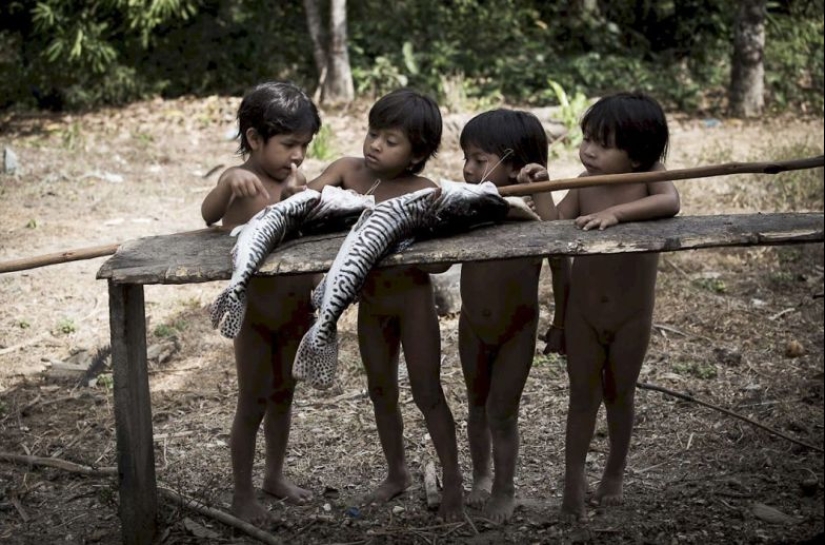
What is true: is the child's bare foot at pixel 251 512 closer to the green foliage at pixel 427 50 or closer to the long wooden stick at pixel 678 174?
the long wooden stick at pixel 678 174

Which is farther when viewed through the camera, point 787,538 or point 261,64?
point 261,64

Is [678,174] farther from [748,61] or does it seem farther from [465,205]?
[748,61]

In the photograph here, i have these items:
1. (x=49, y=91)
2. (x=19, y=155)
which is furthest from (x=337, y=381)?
(x=49, y=91)

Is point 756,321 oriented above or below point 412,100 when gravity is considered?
below

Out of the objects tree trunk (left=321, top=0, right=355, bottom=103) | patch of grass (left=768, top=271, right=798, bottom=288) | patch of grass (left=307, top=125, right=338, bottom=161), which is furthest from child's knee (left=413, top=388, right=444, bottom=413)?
tree trunk (left=321, top=0, right=355, bottom=103)

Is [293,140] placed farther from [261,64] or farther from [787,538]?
[261,64]

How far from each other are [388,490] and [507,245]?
4.57 feet

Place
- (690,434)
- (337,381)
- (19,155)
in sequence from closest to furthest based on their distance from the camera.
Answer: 1. (690,434)
2. (337,381)
3. (19,155)

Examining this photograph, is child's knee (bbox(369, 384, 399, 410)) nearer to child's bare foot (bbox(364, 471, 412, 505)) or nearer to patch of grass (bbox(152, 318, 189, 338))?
child's bare foot (bbox(364, 471, 412, 505))

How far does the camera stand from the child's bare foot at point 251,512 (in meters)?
3.86

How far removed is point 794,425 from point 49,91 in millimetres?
10044

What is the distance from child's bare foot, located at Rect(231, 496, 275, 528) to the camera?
386cm

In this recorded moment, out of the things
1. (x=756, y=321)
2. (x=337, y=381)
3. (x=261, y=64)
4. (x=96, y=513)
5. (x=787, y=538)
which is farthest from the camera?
(x=261, y=64)

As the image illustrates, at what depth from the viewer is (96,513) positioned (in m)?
4.02
